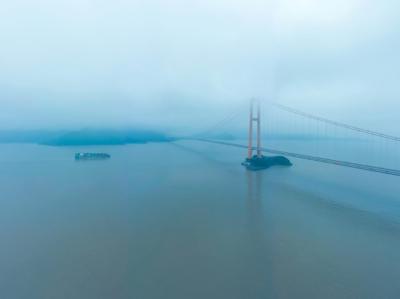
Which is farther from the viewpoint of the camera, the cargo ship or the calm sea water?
the cargo ship

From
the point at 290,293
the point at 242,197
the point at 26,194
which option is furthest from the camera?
the point at 26,194

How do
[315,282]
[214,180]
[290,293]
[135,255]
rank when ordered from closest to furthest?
[290,293]
[315,282]
[135,255]
[214,180]

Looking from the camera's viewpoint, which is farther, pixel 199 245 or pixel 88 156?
pixel 88 156

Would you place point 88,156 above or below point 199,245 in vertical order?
above

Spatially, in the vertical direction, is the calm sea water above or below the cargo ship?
below

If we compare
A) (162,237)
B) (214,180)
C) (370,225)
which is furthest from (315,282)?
(214,180)

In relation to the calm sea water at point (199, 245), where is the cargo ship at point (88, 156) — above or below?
above

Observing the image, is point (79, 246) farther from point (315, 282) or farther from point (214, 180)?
point (214, 180)

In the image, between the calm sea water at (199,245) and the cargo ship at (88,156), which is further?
the cargo ship at (88,156)
